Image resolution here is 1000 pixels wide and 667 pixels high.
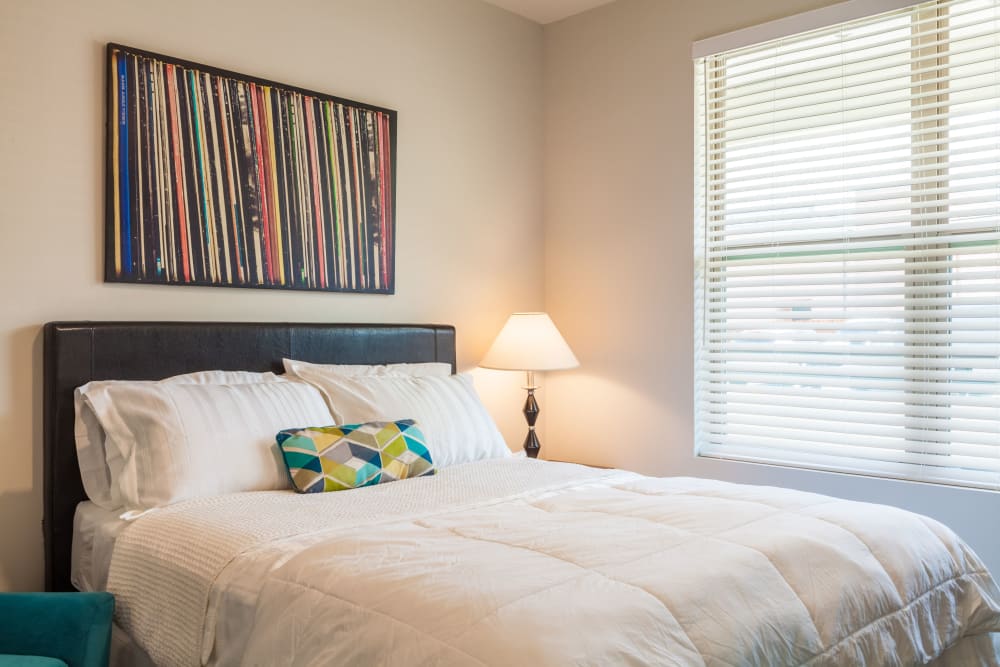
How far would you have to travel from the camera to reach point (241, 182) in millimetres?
2887

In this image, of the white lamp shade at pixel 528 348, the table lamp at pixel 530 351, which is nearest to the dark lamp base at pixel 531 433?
the table lamp at pixel 530 351

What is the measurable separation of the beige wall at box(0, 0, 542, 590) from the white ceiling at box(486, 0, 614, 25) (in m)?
0.06

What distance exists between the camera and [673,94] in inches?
142

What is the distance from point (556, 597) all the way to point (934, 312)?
7.26 feet

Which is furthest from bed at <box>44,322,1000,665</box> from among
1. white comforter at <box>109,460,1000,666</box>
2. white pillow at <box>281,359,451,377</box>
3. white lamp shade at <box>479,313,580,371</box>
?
white lamp shade at <box>479,313,580,371</box>

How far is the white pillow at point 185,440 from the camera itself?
2.20 metres

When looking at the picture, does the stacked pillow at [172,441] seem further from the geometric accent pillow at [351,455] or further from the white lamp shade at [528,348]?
the white lamp shade at [528,348]

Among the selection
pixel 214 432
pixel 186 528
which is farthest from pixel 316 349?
pixel 186 528

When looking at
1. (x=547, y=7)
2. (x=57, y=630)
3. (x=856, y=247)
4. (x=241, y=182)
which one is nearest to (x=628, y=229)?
(x=856, y=247)

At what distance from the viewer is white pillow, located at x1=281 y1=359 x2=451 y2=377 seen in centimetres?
289

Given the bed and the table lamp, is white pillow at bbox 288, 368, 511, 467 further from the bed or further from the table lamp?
the table lamp

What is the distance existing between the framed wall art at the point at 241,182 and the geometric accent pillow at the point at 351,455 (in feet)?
2.51

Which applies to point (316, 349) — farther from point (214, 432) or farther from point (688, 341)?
point (688, 341)

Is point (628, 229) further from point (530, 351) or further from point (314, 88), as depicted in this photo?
point (314, 88)
